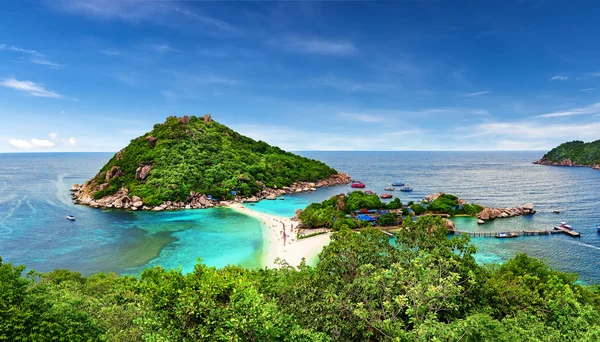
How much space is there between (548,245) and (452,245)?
40.6m

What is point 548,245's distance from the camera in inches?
1804

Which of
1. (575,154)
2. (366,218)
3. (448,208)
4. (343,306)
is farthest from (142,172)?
(575,154)

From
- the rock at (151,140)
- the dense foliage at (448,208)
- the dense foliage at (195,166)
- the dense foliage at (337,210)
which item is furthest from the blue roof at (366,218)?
the rock at (151,140)

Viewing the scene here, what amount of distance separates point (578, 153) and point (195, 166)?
201 metres

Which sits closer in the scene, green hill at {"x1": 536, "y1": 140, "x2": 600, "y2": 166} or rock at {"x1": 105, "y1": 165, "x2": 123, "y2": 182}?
rock at {"x1": 105, "y1": 165, "x2": 123, "y2": 182}

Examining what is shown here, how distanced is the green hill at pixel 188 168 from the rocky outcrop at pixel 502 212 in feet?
178

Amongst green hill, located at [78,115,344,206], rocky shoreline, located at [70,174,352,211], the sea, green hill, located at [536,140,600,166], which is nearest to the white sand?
the sea

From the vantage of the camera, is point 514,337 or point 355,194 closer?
point 514,337

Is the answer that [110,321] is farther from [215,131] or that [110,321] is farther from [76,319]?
[215,131]

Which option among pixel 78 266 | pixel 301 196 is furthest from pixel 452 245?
pixel 301 196

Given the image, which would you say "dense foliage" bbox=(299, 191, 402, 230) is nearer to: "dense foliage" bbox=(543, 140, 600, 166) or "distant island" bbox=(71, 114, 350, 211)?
"distant island" bbox=(71, 114, 350, 211)

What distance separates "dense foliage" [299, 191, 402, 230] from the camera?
174 ft

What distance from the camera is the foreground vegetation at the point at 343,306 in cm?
1124

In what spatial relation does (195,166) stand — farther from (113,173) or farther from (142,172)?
(113,173)
